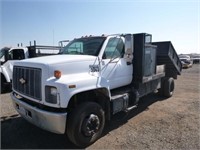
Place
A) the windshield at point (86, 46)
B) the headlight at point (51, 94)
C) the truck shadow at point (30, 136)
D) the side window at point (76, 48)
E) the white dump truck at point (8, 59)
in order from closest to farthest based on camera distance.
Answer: the headlight at point (51, 94), the truck shadow at point (30, 136), the windshield at point (86, 46), the side window at point (76, 48), the white dump truck at point (8, 59)

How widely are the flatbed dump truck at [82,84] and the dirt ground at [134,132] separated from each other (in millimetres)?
419

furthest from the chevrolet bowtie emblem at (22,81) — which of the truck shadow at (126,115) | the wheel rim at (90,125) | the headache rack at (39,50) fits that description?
the headache rack at (39,50)

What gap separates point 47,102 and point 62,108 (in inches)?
11.8

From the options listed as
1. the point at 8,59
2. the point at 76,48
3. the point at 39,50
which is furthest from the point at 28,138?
the point at 39,50

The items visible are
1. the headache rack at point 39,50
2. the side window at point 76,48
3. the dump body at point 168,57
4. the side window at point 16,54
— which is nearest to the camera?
the side window at point 76,48

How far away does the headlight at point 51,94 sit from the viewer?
11.3ft

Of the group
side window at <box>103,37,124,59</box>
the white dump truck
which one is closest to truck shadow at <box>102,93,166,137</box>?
side window at <box>103,37,124,59</box>

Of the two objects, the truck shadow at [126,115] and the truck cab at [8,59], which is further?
the truck cab at [8,59]

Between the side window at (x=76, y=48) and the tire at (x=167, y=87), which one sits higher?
the side window at (x=76, y=48)

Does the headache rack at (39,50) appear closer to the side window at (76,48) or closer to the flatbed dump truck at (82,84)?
the flatbed dump truck at (82,84)

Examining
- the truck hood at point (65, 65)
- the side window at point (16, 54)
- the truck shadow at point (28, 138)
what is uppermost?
the side window at point (16, 54)

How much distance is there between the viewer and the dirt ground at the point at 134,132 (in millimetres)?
3953

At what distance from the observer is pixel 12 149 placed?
3770 millimetres

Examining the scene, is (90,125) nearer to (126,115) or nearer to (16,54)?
(126,115)
